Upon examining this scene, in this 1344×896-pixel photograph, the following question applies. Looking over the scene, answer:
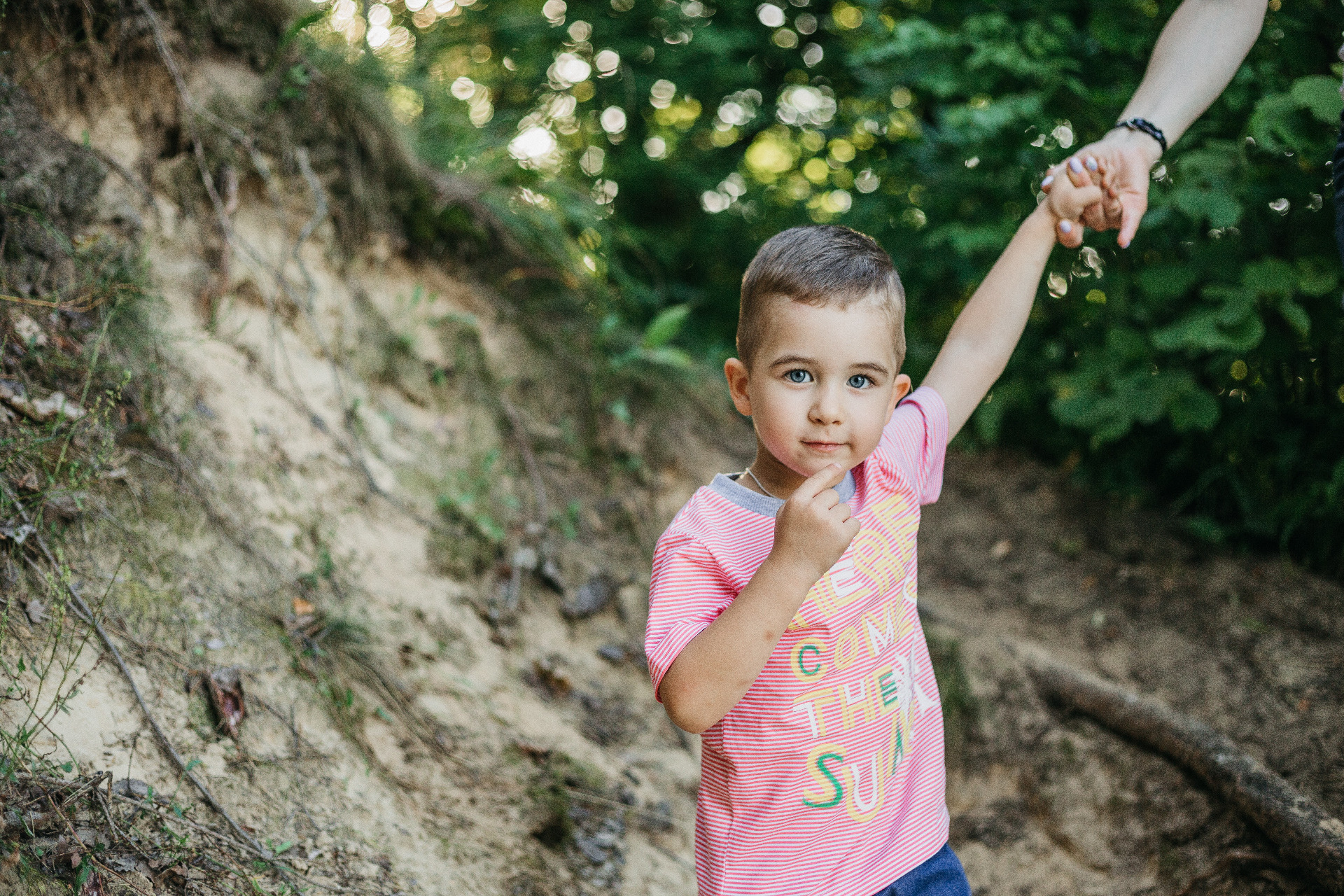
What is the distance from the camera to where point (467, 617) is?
3352 mm

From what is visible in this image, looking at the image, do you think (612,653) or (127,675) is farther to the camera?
(612,653)

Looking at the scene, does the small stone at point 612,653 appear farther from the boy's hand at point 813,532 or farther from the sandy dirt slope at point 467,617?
the boy's hand at point 813,532

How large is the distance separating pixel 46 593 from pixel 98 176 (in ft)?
5.31

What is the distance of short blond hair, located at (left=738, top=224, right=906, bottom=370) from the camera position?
1.57 meters

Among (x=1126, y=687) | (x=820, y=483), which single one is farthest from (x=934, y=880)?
(x=1126, y=687)

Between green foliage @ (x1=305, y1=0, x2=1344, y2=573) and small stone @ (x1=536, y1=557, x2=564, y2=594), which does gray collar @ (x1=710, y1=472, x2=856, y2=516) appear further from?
green foliage @ (x1=305, y1=0, x2=1344, y2=573)

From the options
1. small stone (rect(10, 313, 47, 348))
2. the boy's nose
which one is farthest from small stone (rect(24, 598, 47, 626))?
the boy's nose

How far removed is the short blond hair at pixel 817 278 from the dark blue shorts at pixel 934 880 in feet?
3.24

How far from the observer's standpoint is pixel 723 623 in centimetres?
139

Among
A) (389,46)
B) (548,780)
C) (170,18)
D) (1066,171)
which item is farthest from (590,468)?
(1066,171)

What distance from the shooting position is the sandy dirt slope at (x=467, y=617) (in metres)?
2.40

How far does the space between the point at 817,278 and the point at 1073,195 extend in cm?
85

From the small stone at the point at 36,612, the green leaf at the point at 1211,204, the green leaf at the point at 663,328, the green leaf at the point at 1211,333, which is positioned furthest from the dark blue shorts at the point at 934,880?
the green leaf at the point at 663,328

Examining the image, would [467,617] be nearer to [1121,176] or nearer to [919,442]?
[919,442]
